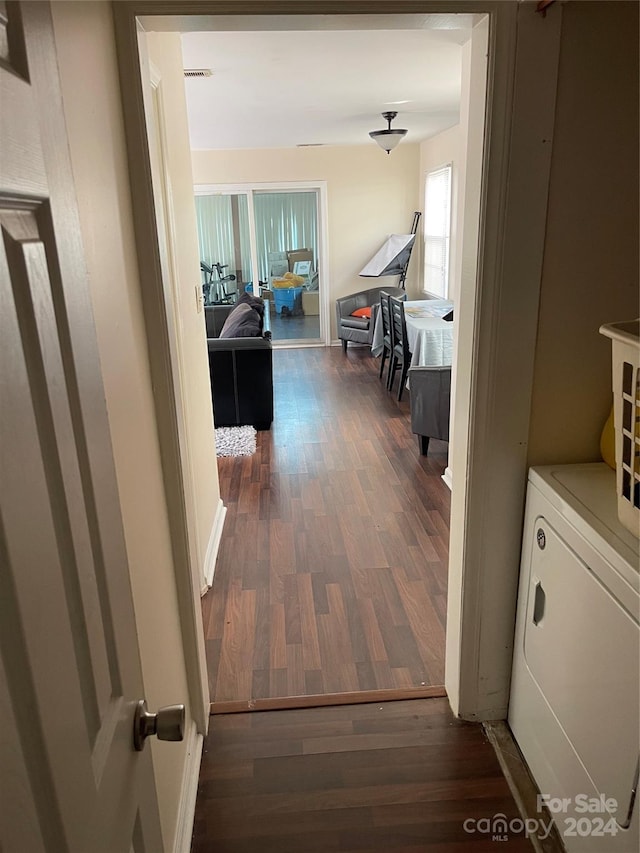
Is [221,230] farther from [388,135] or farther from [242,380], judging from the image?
[242,380]

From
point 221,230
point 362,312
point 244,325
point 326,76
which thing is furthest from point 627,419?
point 221,230

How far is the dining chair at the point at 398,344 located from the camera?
207 inches

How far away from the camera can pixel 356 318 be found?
7176 mm

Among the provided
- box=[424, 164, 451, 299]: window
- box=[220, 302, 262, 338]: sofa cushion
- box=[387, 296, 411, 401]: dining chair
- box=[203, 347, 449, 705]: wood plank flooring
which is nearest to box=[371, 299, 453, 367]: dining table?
box=[387, 296, 411, 401]: dining chair

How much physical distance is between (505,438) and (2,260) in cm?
146

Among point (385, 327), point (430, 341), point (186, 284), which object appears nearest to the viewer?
point (186, 284)

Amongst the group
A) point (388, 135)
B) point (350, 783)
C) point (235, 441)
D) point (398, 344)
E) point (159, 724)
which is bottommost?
point (350, 783)

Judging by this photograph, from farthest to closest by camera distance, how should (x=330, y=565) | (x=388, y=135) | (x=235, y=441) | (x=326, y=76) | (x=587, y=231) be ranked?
1. (x=388, y=135)
2. (x=235, y=441)
3. (x=326, y=76)
4. (x=330, y=565)
5. (x=587, y=231)

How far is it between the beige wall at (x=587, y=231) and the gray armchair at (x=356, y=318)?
5.32m

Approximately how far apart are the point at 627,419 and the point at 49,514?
47.3 inches

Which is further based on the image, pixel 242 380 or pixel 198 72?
pixel 242 380

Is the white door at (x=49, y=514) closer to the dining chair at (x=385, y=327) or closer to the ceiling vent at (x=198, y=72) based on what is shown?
the ceiling vent at (x=198, y=72)

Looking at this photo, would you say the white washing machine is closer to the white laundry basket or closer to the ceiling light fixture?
the white laundry basket

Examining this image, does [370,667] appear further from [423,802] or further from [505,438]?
[505,438]
